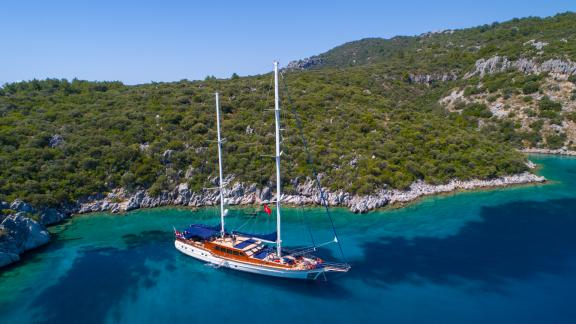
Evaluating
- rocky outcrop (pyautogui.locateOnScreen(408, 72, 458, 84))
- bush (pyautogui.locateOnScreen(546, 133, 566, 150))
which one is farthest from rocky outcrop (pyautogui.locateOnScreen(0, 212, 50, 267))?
rocky outcrop (pyautogui.locateOnScreen(408, 72, 458, 84))

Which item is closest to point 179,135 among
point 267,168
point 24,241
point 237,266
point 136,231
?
point 267,168

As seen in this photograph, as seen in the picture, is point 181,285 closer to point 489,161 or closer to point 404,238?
point 404,238

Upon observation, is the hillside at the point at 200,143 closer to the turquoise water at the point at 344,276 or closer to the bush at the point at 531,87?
the turquoise water at the point at 344,276

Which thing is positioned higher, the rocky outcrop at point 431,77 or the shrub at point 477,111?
the rocky outcrop at point 431,77

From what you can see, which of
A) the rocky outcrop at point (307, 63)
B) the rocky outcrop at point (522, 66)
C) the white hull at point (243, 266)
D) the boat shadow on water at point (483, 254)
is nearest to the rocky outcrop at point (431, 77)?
the rocky outcrop at point (522, 66)

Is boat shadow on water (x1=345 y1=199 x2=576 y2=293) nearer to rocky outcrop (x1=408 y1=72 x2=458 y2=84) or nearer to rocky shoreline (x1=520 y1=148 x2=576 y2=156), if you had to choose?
rocky shoreline (x1=520 y1=148 x2=576 y2=156)

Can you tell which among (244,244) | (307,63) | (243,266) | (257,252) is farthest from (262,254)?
(307,63)
